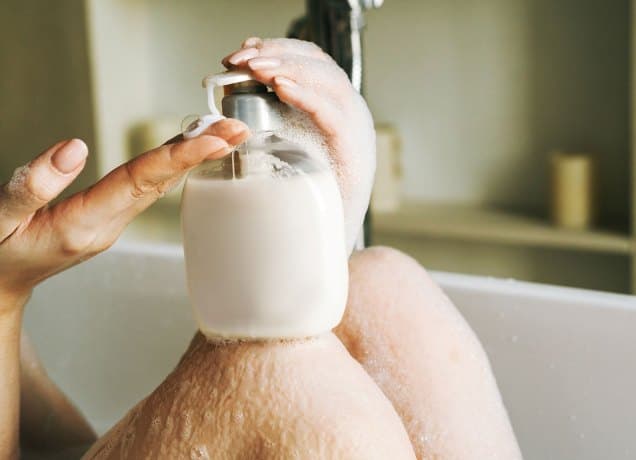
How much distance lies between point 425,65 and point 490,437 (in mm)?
1419

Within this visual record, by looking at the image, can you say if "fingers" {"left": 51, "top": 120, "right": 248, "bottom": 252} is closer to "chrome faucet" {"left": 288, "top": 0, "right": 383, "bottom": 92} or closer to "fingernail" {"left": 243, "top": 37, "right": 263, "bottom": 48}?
"fingernail" {"left": 243, "top": 37, "right": 263, "bottom": 48}

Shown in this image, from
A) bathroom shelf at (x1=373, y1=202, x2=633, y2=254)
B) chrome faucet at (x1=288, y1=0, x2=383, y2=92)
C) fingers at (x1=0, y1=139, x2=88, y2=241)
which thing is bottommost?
bathroom shelf at (x1=373, y1=202, x2=633, y2=254)

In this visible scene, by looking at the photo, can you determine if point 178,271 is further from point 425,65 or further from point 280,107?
point 425,65

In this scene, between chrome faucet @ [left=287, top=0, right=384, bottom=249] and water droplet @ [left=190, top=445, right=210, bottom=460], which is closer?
water droplet @ [left=190, top=445, right=210, bottom=460]

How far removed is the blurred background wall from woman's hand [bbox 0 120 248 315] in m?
1.37

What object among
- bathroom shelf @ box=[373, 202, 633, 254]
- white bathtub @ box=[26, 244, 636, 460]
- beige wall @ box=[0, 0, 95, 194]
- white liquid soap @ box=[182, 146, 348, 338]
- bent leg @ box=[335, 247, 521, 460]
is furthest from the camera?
beige wall @ box=[0, 0, 95, 194]

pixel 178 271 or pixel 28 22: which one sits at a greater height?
pixel 28 22

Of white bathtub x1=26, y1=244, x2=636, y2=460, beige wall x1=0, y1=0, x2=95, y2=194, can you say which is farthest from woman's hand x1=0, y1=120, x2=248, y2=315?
beige wall x1=0, y1=0, x2=95, y2=194

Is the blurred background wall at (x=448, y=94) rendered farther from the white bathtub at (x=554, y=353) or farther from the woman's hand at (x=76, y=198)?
the woman's hand at (x=76, y=198)

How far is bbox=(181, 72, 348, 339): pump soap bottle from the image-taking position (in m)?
0.42

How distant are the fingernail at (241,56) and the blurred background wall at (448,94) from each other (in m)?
1.33

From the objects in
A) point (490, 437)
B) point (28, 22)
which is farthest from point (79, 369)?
point (28, 22)

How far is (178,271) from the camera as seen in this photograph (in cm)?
96

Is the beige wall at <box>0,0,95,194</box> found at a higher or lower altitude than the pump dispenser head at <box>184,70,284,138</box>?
lower
